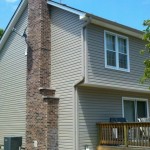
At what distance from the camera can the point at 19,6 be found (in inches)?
732

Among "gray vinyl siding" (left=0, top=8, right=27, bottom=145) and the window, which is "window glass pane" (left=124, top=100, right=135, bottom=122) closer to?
the window

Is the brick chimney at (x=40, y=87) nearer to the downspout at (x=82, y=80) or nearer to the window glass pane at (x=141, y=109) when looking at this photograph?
the downspout at (x=82, y=80)

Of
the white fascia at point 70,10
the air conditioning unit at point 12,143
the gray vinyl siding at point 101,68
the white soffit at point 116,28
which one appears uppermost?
the white fascia at point 70,10

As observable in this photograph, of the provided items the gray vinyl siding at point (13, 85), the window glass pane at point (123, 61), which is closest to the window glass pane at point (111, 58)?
the window glass pane at point (123, 61)

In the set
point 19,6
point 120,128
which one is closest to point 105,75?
point 120,128

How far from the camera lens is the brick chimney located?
14781mm

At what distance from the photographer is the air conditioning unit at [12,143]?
15375 mm

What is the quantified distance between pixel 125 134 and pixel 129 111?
4.09 metres

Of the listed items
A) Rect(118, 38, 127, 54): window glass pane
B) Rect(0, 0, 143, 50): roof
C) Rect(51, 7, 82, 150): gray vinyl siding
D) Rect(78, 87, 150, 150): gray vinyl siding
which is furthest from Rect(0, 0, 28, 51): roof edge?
Rect(78, 87, 150, 150): gray vinyl siding

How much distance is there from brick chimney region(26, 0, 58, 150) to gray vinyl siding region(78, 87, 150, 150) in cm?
143

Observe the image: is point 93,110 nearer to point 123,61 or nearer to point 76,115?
point 76,115

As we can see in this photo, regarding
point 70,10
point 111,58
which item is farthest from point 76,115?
point 70,10

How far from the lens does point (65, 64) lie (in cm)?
1527

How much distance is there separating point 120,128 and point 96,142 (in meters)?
1.63
